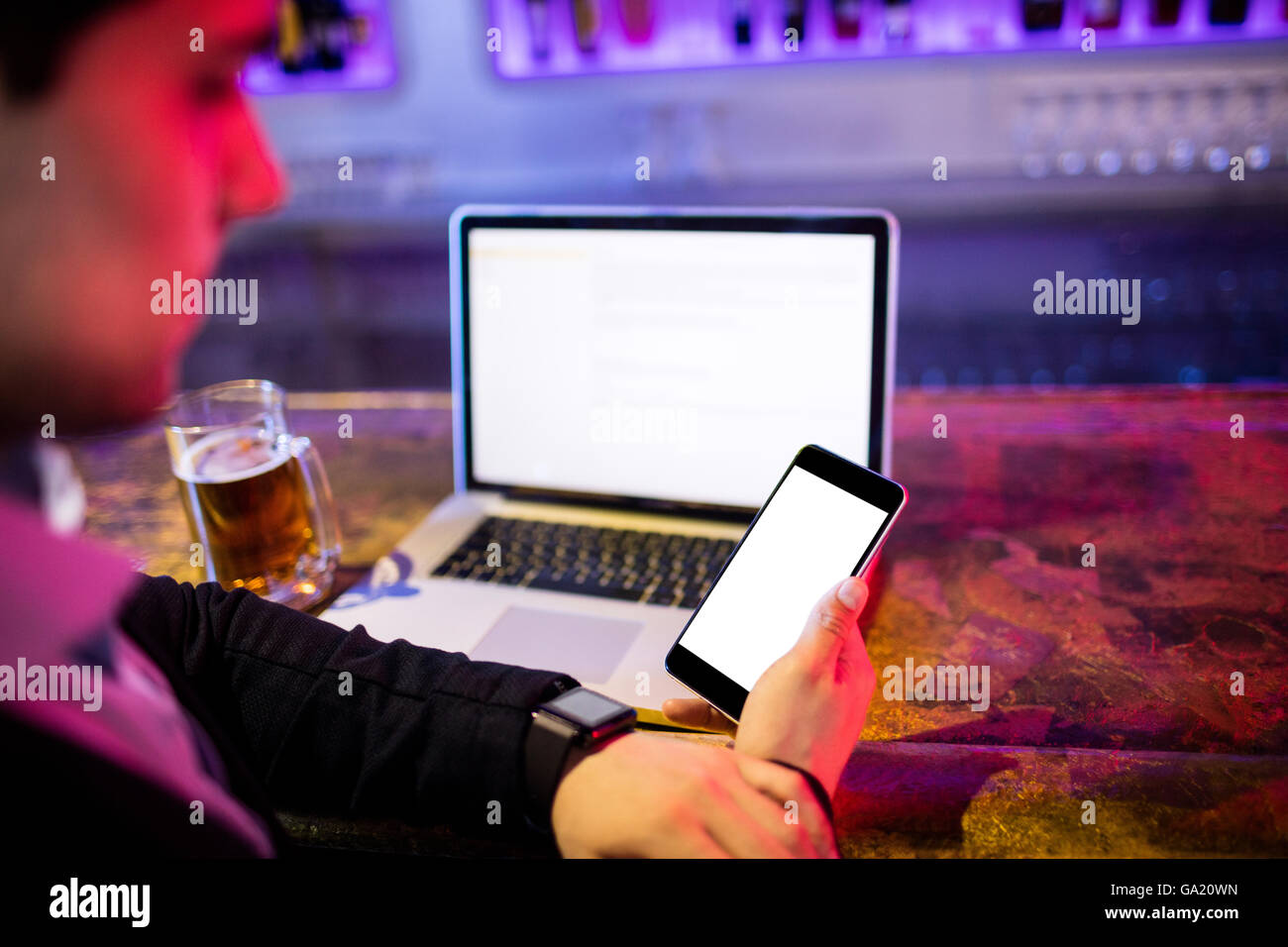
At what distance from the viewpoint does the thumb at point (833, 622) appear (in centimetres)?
65

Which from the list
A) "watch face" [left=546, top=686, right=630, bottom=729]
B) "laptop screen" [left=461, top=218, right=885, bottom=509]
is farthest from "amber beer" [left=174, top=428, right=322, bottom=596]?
"watch face" [left=546, top=686, right=630, bottom=729]

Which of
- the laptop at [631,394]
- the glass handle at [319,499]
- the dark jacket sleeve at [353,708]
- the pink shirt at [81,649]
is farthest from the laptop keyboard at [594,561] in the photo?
the pink shirt at [81,649]

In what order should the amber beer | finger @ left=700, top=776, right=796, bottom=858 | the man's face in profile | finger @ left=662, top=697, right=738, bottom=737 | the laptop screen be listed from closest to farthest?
the man's face in profile < finger @ left=700, top=776, right=796, bottom=858 < finger @ left=662, top=697, right=738, bottom=737 < the amber beer < the laptop screen

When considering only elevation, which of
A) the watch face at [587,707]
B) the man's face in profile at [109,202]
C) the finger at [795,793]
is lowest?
the finger at [795,793]

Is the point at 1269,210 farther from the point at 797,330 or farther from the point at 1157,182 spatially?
the point at 797,330

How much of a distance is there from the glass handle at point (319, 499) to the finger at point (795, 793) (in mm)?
533

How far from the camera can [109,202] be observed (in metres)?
0.36

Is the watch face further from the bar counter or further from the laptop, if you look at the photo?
the laptop

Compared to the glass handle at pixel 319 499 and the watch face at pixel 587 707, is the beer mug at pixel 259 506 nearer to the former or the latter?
the glass handle at pixel 319 499

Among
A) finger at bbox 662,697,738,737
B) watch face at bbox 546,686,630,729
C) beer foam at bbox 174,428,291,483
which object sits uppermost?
beer foam at bbox 174,428,291,483

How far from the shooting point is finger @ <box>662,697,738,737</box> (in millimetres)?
725

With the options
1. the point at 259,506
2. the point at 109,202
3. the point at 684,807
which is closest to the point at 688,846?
the point at 684,807

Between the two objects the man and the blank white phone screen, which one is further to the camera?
the blank white phone screen

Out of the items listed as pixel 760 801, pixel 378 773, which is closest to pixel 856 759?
pixel 760 801
